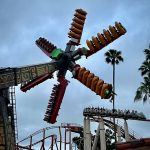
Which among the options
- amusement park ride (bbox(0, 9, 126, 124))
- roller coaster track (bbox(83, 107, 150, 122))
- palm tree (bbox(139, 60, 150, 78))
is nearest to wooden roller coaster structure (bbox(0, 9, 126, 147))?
amusement park ride (bbox(0, 9, 126, 124))

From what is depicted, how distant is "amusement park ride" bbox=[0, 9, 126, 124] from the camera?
2667cm

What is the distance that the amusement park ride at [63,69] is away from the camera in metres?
26.7

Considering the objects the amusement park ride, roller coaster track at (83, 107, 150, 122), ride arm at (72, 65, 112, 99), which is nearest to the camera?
ride arm at (72, 65, 112, 99)

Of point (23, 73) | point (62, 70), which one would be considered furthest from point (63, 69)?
point (23, 73)

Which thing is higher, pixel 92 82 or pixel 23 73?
pixel 23 73

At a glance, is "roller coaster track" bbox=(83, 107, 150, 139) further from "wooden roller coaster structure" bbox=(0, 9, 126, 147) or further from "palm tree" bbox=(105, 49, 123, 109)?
"wooden roller coaster structure" bbox=(0, 9, 126, 147)

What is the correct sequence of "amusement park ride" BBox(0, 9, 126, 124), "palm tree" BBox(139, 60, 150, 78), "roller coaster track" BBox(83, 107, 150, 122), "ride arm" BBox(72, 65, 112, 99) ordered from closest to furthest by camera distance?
"ride arm" BBox(72, 65, 112, 99) → "amusement park ride" BBox(0, 9, 126, 124) → "palm tree" BBox(139, 60, 150, 78) → "roller coaster track" BBox(83, 107, 150, 122)

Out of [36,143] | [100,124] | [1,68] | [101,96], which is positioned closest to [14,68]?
[1,68]

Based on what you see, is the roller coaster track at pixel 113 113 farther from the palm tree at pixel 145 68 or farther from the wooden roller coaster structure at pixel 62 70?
the wooden roller coaster structure at pixel 62 70

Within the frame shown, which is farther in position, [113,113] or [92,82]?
[113,113]

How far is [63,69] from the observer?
95.6 feet

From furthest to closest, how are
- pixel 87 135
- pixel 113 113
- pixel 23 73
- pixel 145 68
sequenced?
1. pixel 113 113
2. pixel 87 135
3. pixel 145 68
4. pixel 23 73

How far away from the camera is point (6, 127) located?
87.8 ft

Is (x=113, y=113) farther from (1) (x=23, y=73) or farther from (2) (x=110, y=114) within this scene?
(1) (x=23, y=73)
